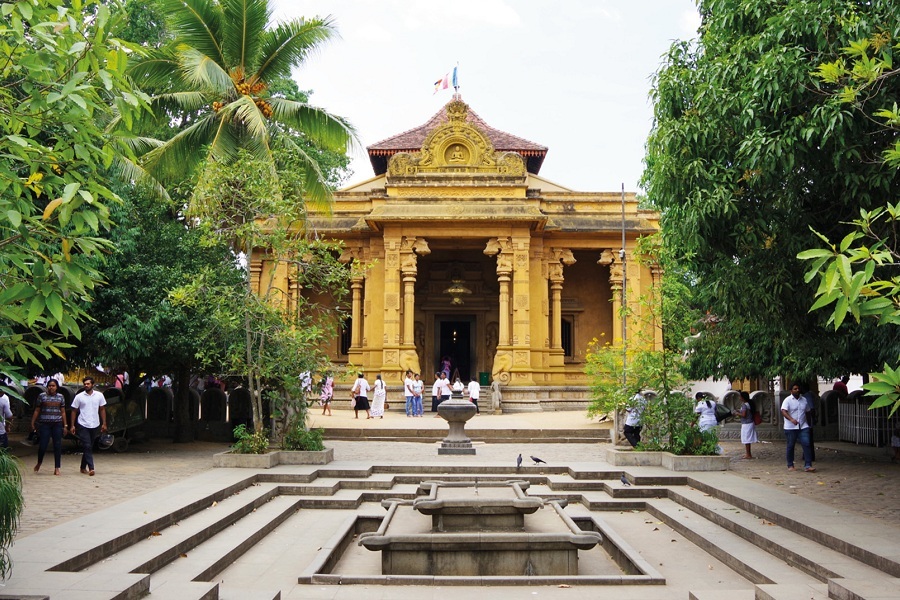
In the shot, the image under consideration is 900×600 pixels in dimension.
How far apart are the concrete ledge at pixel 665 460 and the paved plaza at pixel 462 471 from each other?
14.8 inches

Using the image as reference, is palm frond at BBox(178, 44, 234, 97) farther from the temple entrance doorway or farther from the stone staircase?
the temple entrance doorway

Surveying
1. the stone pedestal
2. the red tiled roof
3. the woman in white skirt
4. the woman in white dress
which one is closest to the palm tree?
the stone pedestal

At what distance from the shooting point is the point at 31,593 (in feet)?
17.8

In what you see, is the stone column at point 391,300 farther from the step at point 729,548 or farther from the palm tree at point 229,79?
the step at point 729,548

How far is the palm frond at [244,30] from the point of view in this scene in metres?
16.6

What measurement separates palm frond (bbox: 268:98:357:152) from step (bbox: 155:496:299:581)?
9.52 m

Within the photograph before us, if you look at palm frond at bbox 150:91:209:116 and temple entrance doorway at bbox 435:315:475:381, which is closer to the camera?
palm frond at bbox 150:91:209:116

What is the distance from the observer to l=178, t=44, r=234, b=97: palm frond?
15.7 metres

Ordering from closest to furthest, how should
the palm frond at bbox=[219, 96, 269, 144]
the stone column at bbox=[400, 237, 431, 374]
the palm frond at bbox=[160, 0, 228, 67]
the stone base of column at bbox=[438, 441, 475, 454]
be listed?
the stone base of column at bbox=[438, 441, 475, 454] < the palm frond at bbox=[219, 96, 269, 144] < the palm frond at bbox=[160, 0, 228, 67] < the stone column at bbox=[400, 237, 431, 374]

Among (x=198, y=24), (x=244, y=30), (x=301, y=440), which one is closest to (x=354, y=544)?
(x=301, y=440)

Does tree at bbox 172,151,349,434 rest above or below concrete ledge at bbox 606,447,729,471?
above

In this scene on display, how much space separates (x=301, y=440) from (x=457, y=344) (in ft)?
51.3

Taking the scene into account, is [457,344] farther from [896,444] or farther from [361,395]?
[896,444]

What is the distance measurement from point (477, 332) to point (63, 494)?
63.8ft
